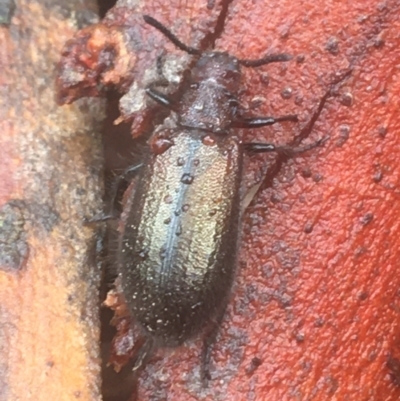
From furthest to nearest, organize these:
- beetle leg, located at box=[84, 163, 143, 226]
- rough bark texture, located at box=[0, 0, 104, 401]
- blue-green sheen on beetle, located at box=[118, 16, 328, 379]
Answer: beetle leg, located at box=[84, 163, 143, 226], blue-green sheen on beetle, located at box=[118, 16, 328, 379], rough bark texture, located at box=[0, 0, 104, 401]

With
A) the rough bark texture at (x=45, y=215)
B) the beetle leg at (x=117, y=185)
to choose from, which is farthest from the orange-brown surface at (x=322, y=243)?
the beetle leg at (x=117, y=185)

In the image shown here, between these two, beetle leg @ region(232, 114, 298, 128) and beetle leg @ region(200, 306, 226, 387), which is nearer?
beetle leg @ region(200, 306, 226, 387)

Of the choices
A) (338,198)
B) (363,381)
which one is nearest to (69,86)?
(338,198)

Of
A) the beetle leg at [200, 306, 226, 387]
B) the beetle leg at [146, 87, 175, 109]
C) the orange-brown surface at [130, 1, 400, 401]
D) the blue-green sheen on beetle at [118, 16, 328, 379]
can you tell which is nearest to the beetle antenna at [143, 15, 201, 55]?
the blue-green sheen on beetle at [118, 16, 328, 379]

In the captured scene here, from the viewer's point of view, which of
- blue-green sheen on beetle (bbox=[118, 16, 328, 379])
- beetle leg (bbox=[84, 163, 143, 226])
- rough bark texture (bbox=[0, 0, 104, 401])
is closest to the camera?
rough bark texture (bbox=[0, 0, 104, 401])

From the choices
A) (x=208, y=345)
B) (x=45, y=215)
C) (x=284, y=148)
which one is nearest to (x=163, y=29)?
(x=284, y=148)

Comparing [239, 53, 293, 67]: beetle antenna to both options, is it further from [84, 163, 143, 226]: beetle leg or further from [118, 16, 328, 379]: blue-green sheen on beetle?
[84, 163, 143, 226]: beetle leg
